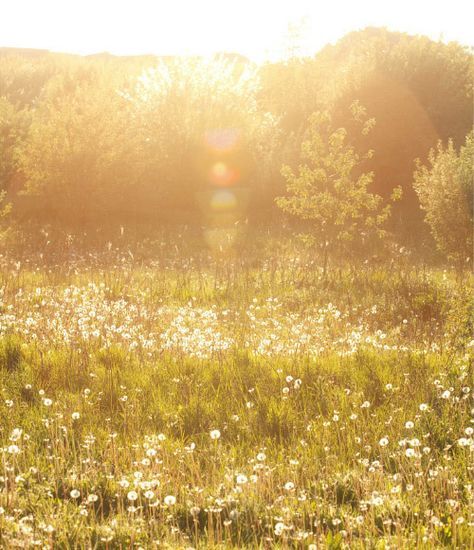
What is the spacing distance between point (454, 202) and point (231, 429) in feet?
53.8

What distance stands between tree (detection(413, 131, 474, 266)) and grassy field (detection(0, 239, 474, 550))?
29.5 feet

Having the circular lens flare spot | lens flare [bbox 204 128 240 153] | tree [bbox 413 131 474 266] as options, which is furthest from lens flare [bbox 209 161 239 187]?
tree [bbox 413 131 474 266]

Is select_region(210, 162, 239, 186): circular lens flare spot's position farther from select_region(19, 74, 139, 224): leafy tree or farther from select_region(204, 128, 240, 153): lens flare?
select_region(19, 74, 139, 224): leafy tree

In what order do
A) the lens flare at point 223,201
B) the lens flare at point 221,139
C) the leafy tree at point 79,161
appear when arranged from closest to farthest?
the leafy tree at point 79,161, the lens flare at point 223,201, the lens flare at point 221,139

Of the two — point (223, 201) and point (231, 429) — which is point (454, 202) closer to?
point (223, 201)

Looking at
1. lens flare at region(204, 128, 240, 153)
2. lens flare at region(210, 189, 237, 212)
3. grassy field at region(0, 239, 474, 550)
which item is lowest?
grassy field at region(0, 239, 474, 550)

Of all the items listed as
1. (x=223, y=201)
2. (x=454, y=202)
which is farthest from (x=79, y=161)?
(x=454, y=202)

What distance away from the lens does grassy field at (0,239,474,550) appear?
12.5ft

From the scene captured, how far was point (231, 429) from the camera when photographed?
565 centimetres

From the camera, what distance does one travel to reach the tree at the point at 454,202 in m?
19.5

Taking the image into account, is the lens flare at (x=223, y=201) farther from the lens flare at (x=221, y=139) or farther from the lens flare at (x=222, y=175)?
the lens flare at (x=221, y=139)

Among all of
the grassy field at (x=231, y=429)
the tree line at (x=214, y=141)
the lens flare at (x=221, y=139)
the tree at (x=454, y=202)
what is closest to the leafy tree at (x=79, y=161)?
the tree line at (x=214, y=141)

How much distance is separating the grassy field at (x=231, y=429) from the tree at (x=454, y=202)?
900 centimetres

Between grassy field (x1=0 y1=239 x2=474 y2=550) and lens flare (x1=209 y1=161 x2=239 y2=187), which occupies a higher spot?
lens flare (x1=209 y1=161 x2=239 y2=187)
